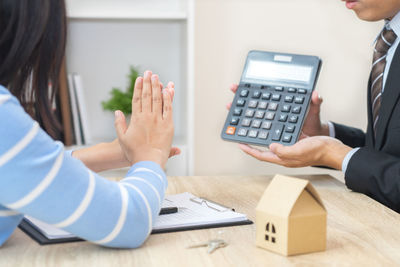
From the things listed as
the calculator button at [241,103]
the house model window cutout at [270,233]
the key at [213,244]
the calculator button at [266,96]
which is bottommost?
the key at [213,244]

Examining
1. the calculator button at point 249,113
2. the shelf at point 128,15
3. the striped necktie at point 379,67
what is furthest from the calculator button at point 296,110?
the shelf at point 128,15

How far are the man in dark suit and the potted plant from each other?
0.60 meters

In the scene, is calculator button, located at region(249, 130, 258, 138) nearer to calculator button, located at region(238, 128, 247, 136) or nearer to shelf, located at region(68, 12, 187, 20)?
calculator button, located at region(238, 128, 247, 136)

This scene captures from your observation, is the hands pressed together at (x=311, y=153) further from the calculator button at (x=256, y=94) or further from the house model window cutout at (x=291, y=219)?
the house model window cutout at (x=291, y=219)

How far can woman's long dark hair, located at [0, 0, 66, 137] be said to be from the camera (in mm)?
803

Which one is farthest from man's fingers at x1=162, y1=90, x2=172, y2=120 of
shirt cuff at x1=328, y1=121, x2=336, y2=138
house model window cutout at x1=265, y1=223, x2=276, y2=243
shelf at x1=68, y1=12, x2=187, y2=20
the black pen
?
shelf at x1=68, y1=12, x2=187, y2=20

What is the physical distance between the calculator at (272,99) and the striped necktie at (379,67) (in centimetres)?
23

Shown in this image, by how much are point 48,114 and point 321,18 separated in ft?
4.41

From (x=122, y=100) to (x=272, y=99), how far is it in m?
0.77

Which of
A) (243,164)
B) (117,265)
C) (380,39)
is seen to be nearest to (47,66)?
(117,265)

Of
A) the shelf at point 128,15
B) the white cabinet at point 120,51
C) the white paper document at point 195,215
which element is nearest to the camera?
the white paper document at point 195,215

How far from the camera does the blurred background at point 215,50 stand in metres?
2.04

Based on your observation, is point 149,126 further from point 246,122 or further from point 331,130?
point 331,130

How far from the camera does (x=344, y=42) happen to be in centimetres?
209
